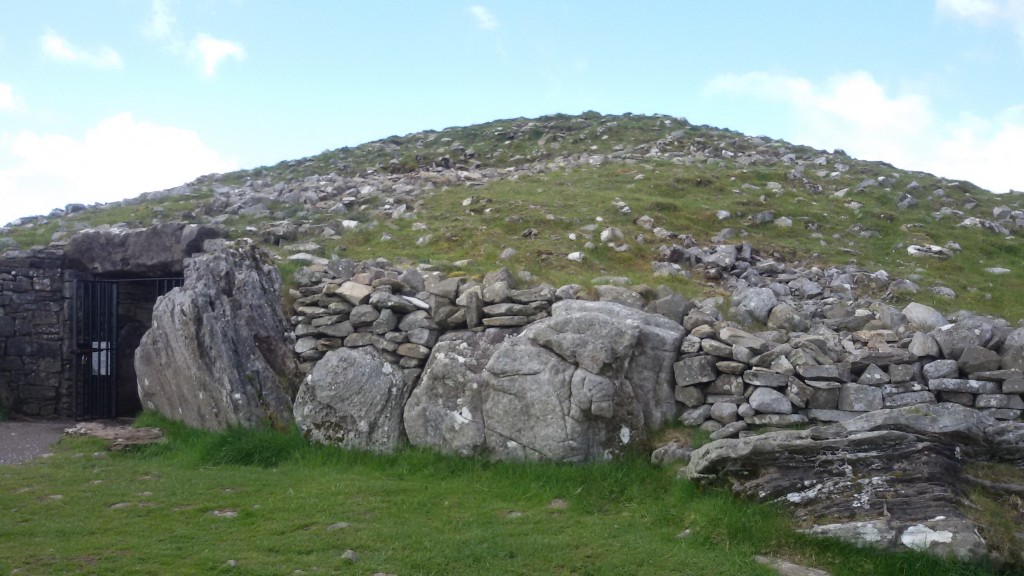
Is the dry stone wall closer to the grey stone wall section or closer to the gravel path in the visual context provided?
the gravel path

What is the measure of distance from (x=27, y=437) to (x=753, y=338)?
11258mm

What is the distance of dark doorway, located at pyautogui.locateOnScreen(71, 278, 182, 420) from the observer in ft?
46.9

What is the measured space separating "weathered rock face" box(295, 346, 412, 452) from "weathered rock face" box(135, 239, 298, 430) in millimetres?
595

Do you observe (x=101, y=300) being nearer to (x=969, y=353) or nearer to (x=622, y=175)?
(x=622, y=175)

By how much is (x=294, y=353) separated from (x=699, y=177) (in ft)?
38.1

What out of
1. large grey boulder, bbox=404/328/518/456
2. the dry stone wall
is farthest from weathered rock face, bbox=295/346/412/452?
large grey boulder, bbox=404/328/518/456

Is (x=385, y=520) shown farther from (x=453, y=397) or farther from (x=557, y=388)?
(x=557, y=388)

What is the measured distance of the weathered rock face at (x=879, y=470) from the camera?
6.65m

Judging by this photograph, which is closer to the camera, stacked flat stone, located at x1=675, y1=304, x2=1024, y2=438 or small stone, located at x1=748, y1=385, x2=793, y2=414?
stacked flat stone, located at x1=675, y1=304, x2=1024, y2=438

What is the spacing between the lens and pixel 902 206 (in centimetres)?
1747

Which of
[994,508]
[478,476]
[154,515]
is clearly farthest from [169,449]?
[994,508]

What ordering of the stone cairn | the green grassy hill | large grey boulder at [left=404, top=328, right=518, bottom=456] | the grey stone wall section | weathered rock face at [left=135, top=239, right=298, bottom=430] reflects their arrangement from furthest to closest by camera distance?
the grey stone wall section, the green grassy hill, weathered rock face at [left=135, top=239, right=298, bottom=430], large grey boulder at [left=404, top=328, right=518, bottom=456], the stone cairn

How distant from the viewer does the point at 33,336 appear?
47.9 feet

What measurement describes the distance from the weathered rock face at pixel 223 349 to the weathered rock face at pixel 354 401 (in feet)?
1.95
